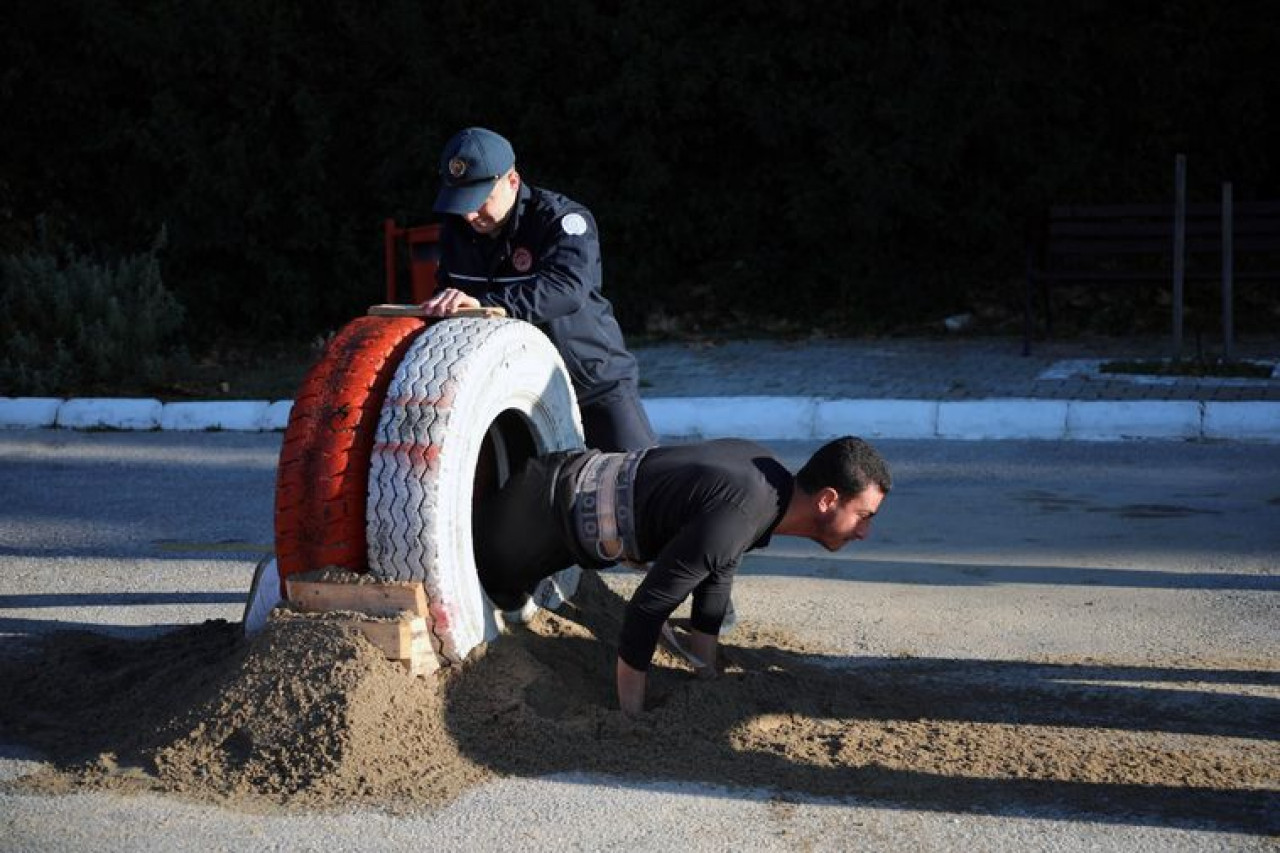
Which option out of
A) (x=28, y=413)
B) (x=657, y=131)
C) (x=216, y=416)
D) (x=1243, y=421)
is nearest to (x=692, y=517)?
(x=1243, y=421)

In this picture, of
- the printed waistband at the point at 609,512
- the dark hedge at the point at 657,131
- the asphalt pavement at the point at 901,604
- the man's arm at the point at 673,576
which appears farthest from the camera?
the dark hedge at the point at 657,131

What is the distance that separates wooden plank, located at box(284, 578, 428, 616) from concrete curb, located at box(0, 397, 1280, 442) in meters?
4.94

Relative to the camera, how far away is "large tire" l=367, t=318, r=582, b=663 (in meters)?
4.65

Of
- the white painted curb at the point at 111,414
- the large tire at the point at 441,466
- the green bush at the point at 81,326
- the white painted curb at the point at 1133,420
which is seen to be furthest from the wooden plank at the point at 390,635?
the green bush at the point at 81,326

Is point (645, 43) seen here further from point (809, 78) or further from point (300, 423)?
point (300, 423)

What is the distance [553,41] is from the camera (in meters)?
13.6

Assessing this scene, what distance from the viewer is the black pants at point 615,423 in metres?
5.73

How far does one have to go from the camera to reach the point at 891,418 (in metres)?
9.74

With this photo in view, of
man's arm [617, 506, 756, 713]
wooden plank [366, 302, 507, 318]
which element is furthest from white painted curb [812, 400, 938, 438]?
man's arm [617, 506, 756, 713]

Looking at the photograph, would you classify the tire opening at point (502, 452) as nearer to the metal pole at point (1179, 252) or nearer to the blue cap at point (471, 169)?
the blue cap at point (471, 169)

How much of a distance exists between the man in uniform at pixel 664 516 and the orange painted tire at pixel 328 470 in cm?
49

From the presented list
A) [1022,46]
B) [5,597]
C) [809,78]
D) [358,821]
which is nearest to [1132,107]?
[1022,46]

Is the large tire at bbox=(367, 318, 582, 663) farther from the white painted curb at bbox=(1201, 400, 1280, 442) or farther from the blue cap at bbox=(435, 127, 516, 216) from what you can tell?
the white painted curb at bbox=(1201, 400, 1280, 442)

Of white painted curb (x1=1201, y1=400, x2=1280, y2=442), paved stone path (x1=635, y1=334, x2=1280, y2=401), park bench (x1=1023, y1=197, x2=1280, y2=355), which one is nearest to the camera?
white painted curb (x1=1201, y1=400, x2=1280, y2=442)
